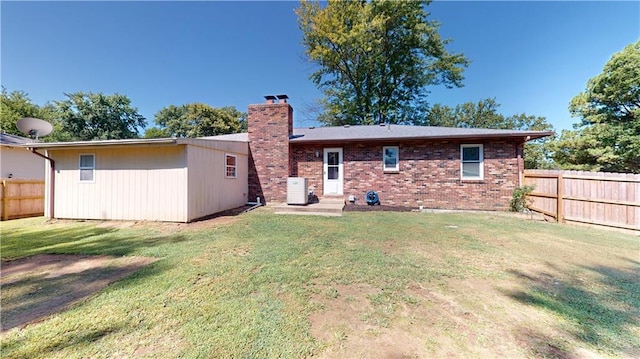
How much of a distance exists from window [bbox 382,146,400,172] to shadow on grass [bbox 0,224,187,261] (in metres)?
7.78

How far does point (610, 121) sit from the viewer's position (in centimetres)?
1445

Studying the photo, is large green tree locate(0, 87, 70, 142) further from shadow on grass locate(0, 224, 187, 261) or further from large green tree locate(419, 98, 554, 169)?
large green tree locate(419, 98, 554, 169)

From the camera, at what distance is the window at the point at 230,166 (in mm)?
9117

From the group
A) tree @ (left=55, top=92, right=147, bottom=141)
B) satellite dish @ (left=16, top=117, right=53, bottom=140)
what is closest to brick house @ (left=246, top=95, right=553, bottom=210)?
satellite dish @ (left=16, top=117, right=53, bottom=140)

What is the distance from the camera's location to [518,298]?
279 cm

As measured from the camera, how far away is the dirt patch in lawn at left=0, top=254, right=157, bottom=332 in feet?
8.61

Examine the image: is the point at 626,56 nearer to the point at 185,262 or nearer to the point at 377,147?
the point at 377,147

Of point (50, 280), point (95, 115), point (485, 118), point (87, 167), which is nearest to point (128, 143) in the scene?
point (87, 167)

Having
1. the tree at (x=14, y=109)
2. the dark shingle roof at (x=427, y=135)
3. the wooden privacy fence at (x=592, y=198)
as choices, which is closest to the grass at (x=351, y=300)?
the wooden privacy fence at (x=592, y=198)

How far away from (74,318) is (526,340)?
14.1 ft

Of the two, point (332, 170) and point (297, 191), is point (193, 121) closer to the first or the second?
point (332, 170)

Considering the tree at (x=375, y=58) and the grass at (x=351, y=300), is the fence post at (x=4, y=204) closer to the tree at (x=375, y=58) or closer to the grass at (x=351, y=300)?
the grass at (x=351, y=300)

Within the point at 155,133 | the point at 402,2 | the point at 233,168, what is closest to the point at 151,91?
the point at 155,133

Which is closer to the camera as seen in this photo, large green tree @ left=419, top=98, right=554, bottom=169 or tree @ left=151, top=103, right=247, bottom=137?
large green tree @ left=419, top=98, right=554, bottom=169
